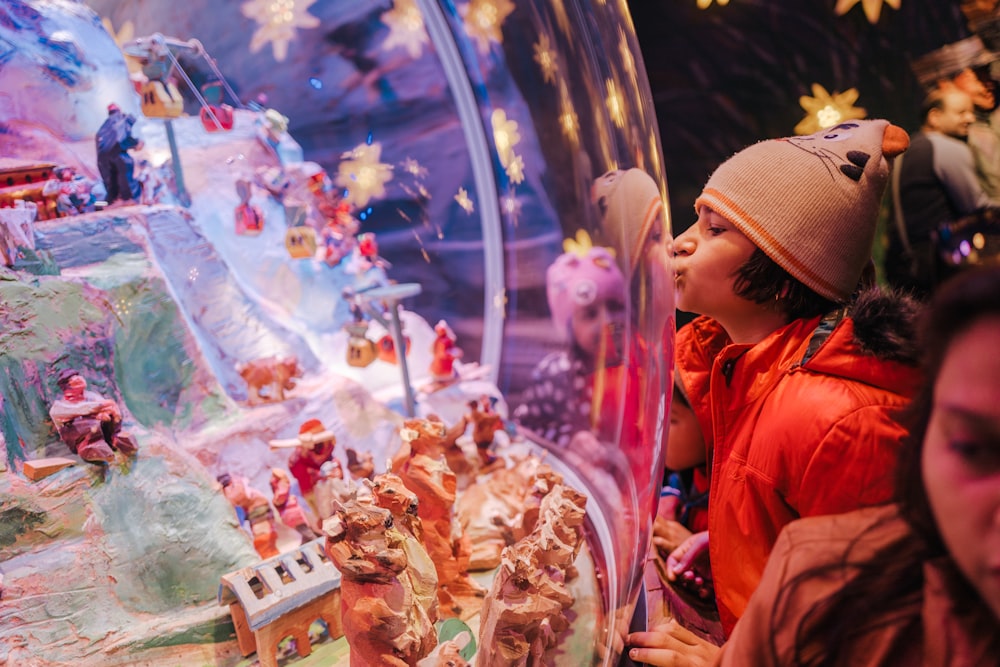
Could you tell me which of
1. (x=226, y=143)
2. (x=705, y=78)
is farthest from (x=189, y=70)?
(x=705, y=78)

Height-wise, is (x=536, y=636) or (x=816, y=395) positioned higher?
(x=816, y=395)

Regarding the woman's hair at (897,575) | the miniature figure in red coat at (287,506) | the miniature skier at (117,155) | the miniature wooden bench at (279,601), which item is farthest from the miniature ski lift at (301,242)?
the woman's hair at (897,575)

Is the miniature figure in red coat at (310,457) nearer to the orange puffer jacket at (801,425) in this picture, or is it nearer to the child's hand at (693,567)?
the child's hand at (693,567)

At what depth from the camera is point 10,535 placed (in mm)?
911

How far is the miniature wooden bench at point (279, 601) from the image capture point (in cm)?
103

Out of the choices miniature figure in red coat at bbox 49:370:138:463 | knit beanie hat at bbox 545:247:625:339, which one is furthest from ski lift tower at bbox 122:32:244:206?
knit beanie hat at bbox 545:247:625:339

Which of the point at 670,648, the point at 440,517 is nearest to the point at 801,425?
the point at 670,648

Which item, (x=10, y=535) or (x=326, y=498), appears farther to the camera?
(x=326, y=498)

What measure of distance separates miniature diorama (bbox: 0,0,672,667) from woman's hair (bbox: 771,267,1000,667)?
427mm

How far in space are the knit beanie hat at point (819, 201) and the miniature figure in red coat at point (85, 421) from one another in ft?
3.48

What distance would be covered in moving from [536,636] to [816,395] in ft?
1.69

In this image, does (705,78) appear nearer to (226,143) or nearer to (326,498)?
(226,143)

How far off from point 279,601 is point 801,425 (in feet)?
2.75

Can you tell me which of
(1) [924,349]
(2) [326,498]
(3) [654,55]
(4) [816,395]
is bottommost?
(2) [326,498]
